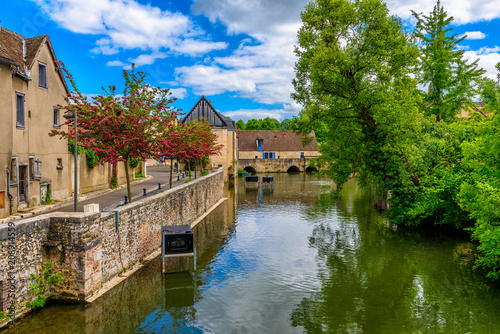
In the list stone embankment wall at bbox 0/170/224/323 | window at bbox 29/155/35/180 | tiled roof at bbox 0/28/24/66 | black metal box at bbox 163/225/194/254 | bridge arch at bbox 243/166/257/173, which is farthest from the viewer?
bridge arch at bbox 243/166/257/173

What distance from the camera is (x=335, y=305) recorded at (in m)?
11.5

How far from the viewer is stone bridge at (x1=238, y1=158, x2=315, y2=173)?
2562 inches

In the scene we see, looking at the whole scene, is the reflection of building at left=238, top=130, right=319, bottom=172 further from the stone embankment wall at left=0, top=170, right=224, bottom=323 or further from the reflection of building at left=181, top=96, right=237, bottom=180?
the stone embankment wall at left=0, top=170, right=224, bottom=323

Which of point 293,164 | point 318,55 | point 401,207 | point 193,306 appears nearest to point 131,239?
point 193,306

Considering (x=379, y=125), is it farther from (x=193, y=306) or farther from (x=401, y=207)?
(x=193, y=306)

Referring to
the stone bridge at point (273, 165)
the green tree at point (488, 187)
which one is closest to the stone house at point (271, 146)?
the stone bridge at point (273, 165)

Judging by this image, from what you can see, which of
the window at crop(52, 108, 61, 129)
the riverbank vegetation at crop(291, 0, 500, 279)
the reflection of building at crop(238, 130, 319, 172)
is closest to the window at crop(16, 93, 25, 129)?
the window at crop(52, 108, 61, 129)

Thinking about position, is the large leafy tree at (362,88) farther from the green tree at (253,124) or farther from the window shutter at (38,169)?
the green tree at (253,124)

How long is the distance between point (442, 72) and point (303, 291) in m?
19.9

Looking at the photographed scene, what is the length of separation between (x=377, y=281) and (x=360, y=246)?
4522 mm

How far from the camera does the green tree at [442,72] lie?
24.9 m

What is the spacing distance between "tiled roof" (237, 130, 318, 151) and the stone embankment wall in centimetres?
5658

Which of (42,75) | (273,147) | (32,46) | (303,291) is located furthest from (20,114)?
(273,147)

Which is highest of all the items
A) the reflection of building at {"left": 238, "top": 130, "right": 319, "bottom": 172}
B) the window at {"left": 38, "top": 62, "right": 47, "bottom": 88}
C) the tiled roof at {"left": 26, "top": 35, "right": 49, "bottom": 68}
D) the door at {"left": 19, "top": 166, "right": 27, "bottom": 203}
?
the tiled roof at {"left": 26, "top": 35, "right": 49, "bottom": 68}
